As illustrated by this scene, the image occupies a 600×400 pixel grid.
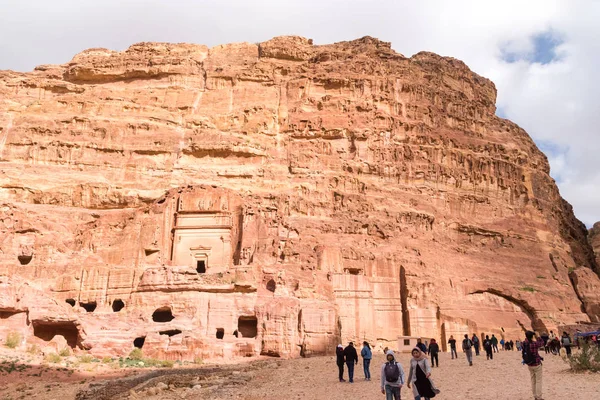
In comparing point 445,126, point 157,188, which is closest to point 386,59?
point 445,126

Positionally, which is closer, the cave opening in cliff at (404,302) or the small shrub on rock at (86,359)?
the small shrub on rock at (86,359)

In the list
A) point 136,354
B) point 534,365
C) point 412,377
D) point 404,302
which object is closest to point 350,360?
Result: point 534,365

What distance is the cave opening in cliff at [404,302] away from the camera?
40906 mm

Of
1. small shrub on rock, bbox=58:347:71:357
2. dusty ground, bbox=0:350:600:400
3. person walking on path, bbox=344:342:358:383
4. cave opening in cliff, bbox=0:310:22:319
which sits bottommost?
dusty ground, bbox=0:350:600:400

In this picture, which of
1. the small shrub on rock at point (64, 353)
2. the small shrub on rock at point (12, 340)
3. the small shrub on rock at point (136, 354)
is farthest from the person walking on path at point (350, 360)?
the small shrub on rock at point (12, 340)

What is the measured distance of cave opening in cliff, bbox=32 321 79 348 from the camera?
29.7 meters

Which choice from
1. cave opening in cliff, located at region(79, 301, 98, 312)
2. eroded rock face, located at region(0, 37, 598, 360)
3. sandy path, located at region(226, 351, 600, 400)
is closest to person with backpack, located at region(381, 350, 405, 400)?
sandy path, located at region(226, 351, 600, 400)

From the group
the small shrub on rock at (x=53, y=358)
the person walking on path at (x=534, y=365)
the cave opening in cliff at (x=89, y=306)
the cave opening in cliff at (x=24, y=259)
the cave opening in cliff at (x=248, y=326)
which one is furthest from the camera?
the cave opening in cliff at (x=24, y=259)

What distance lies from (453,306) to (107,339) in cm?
2429

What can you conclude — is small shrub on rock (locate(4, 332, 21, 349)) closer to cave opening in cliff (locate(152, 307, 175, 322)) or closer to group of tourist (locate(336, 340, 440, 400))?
cave opening in cliff (locate(152, 307, 175, 322))

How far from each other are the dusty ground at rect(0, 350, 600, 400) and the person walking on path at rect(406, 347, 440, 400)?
12.4 feet

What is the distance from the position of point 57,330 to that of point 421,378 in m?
24.3

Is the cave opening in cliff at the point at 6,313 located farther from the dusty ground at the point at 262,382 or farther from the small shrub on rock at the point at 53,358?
the small shrub on rock at the point at 53,358

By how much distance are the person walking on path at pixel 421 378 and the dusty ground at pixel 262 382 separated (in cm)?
379
